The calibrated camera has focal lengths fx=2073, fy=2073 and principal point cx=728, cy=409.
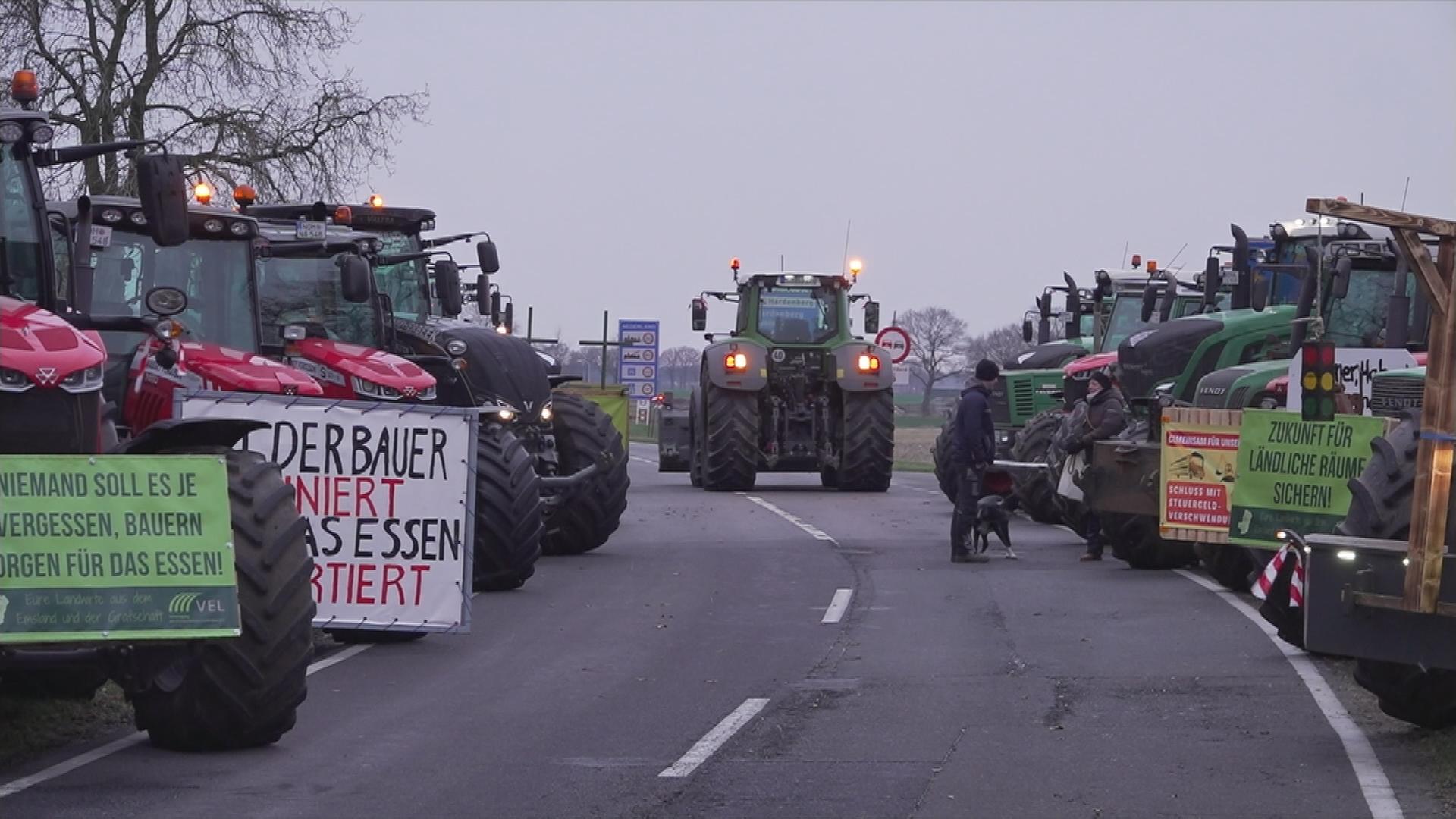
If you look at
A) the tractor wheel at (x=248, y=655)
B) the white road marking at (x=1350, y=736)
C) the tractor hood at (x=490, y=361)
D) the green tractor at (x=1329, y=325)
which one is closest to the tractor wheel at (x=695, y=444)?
the tractor hood at (x=490, y=361)

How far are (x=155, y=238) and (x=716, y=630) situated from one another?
5.45 m

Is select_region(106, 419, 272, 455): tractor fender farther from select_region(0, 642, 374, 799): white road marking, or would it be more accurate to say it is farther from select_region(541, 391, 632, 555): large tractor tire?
select_region(541, 391, 632, 555): large tractor tire

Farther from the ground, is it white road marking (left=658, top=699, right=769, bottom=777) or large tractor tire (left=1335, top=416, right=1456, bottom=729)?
large tractor tire (left=1335, top=416, right=1456, bottom=729)

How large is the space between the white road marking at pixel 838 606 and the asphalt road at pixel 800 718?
0.21 ft

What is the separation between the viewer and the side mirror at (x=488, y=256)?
1952cm

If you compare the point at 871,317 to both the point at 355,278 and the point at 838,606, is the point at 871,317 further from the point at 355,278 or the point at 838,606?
the point at 355,278

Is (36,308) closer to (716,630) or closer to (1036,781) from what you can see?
(1036,781)

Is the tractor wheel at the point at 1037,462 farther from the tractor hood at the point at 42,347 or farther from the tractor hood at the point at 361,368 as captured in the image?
the tractor hood at the point at 42,347

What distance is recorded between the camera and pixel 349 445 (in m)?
11.8

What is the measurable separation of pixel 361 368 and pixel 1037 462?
10464mm

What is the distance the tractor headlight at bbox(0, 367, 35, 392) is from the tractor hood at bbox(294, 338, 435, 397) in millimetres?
5853

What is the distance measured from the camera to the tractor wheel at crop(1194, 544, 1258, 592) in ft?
52.5

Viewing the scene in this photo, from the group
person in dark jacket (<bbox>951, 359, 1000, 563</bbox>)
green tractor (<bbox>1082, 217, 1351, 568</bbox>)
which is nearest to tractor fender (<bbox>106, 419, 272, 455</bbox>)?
green tractor (<bbox>1082, 217, 1351, 568</bbox>)

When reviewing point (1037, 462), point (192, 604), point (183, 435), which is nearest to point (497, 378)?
point (1037, 462)
